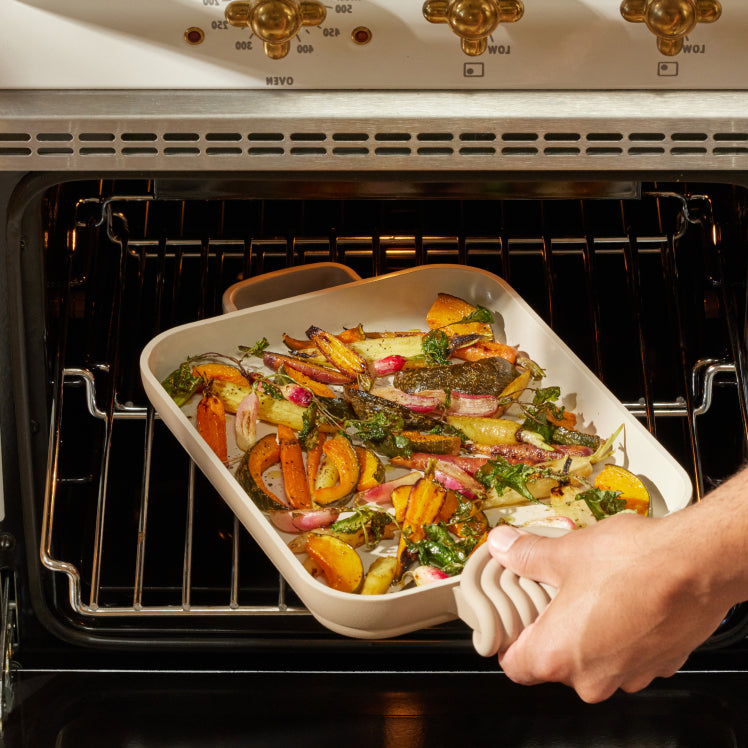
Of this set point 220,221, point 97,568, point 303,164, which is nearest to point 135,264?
point 220,221

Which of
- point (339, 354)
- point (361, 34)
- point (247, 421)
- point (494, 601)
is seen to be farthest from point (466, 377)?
point (361, 34)

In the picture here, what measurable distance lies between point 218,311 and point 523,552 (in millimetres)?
801

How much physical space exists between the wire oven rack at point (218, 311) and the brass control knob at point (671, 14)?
1.65ft

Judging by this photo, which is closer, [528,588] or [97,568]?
[528,588]

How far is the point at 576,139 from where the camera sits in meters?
1.17

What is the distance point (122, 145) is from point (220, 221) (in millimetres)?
598

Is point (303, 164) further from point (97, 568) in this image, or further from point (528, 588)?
point (97, 568)

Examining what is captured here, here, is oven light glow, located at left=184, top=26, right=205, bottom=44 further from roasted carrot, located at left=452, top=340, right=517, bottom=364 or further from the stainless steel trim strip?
roasted carrot, located at left=452, top=340, right=517, bottom=364

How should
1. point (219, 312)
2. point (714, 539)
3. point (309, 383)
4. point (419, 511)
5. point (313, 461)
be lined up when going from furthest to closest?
point (219, 312)
point (309, 383)
point (313, 461)
point (419, 511)
point (714, 539)

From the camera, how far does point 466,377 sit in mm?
1485

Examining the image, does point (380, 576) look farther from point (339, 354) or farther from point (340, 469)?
point (339, 354)

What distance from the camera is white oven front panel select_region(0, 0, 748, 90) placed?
1.11 metres

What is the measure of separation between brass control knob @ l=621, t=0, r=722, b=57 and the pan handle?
55 cm

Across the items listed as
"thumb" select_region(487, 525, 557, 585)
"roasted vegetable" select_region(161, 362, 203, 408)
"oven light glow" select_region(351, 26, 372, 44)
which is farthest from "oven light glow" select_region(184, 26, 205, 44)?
"thumb" select_region(487, 525, 557, 585)
